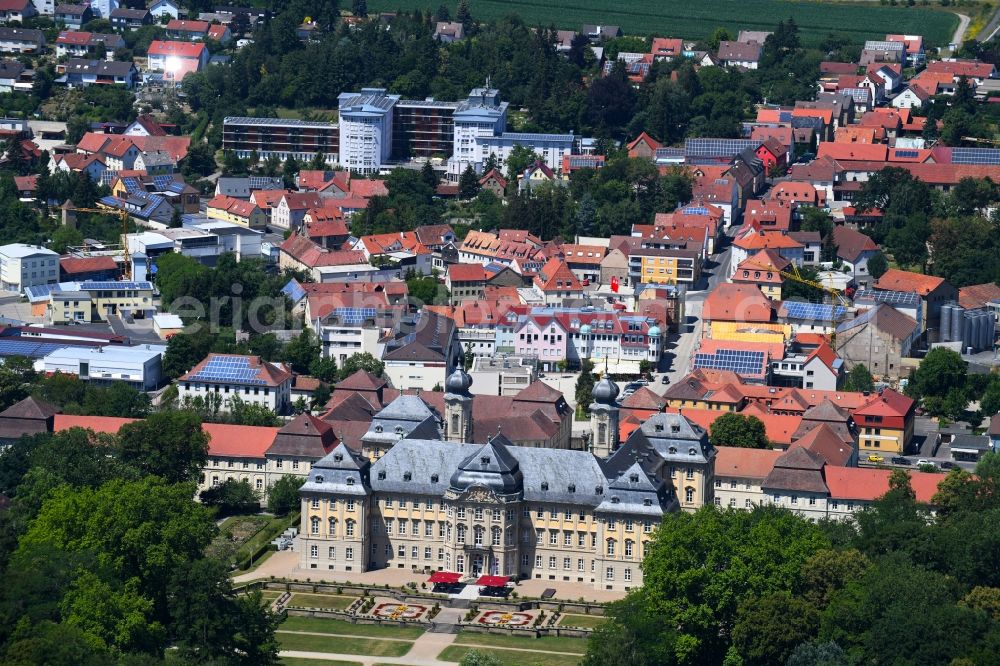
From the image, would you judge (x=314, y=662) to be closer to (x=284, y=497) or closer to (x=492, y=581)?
(x=492, y=581)

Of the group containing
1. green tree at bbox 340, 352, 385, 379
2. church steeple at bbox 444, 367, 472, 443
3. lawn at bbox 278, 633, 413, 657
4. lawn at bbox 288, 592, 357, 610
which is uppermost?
church steeple at bbox 444, 367, 472, 443

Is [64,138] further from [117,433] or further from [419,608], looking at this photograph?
[419,608]

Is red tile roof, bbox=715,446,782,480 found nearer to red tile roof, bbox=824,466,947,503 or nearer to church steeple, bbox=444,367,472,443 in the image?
red tile roof, bbox=824,466,947,503

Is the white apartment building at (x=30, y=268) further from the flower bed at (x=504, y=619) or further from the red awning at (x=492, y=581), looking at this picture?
the flower bed at (x=504, y=619)

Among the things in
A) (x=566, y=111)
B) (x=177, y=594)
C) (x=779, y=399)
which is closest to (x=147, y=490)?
(x=177, y=594)

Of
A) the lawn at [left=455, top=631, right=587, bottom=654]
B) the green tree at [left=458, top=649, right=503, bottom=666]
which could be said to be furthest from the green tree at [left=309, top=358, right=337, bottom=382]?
the green tree at [left=458, top=649, right=503, bottom=666]
